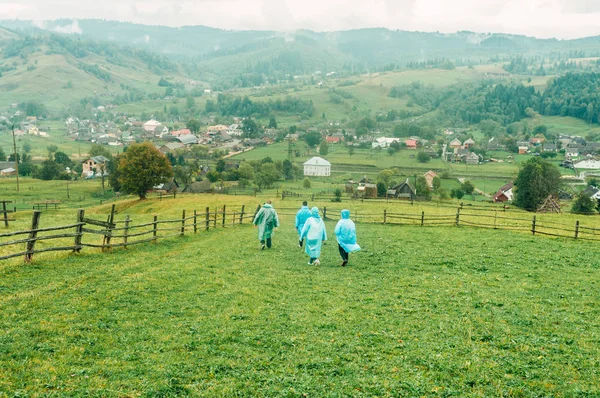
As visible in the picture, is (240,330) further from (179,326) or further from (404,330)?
(404,330)

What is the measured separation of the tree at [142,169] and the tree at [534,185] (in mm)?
42856

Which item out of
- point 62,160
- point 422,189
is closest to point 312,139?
point 62,160

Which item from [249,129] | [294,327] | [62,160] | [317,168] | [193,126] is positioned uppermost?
[193,126]

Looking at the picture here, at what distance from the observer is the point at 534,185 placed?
56531mm

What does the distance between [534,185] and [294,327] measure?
53.8 metres

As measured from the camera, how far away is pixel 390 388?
8.31 m

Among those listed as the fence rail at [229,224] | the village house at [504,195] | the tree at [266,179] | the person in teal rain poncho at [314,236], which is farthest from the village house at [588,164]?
the person in teal rain poncho at [314,236]

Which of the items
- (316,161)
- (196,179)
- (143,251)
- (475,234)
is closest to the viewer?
(143,251)

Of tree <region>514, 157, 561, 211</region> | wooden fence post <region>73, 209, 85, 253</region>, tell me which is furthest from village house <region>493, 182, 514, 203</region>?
wooden fence post <region>73, 209, 85, 253</region>

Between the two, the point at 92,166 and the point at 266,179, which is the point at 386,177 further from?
the point at 92,166

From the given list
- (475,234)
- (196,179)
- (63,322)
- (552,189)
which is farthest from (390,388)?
(196,179)

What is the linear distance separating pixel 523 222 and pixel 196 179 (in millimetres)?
64456

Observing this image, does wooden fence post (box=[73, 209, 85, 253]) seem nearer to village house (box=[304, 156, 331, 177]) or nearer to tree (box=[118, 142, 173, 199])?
tree (box=[118, 142, 173, 199])

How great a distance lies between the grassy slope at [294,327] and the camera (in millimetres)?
8406
